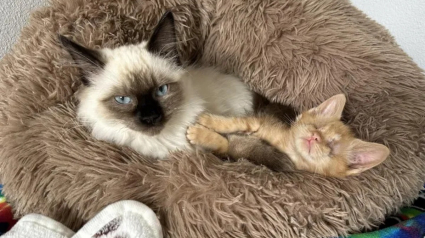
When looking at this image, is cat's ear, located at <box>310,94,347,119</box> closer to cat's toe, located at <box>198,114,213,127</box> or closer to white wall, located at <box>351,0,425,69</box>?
cat's toe, located at <box>198,114,213,127</box>

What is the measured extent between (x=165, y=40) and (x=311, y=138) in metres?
0.51

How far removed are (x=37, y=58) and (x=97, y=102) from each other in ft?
0.97

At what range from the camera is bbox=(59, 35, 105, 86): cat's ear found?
0.88 metres

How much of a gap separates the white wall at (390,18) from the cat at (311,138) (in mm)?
765

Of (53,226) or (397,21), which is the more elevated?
(397,21)

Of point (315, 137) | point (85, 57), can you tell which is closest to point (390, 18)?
point (315, 137)

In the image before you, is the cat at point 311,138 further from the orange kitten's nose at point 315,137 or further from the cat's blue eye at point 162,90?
the cat's blue eye at point 162,90

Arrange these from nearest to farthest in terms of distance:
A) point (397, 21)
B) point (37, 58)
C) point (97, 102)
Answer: point (97, 102)
point (37, 58)
point (397, 21)

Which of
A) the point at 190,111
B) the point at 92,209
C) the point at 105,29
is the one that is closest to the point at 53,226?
the point at 92,209

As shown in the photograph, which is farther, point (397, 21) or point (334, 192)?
point (397, 21)

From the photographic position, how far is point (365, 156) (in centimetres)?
95

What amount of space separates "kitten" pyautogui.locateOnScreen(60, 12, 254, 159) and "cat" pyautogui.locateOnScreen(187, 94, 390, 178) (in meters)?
0.07

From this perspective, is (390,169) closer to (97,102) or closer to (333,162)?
(333,162)

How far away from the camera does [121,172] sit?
94 centimetres
